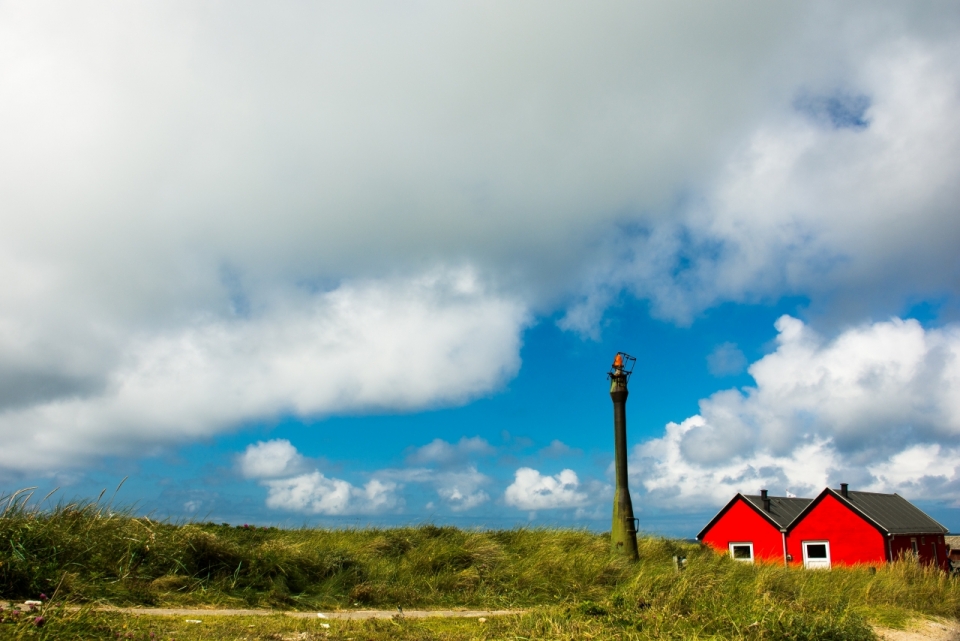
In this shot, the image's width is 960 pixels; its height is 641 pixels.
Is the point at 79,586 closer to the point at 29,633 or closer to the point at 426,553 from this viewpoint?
the point at 29,633

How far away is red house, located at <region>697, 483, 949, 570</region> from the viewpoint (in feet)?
116

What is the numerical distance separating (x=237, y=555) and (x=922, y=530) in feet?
134

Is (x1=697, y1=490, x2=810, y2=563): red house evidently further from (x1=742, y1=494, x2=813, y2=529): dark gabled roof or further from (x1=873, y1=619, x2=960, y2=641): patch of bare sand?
(x1=873, y1=619, x2=960, y2=641): patch of bare sand

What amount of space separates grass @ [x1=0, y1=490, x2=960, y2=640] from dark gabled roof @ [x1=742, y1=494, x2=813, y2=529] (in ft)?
72.4

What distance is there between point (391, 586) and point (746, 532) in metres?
33.4

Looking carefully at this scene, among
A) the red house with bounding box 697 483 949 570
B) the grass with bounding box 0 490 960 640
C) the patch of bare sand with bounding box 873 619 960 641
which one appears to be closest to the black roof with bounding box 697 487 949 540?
the red house with bounding box 697 483 949 570

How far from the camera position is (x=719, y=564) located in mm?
17391

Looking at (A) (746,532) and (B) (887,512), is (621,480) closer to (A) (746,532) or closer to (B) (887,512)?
(A) (746,532)

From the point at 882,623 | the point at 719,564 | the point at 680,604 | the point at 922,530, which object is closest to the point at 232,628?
the point at 680,604

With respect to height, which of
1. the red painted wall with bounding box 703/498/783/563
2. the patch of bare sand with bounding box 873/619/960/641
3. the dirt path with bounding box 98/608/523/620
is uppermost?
the red painted wall with bounding box 703/498/783/563

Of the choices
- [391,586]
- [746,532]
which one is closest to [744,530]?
[746,532]

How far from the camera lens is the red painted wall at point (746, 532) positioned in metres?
38.1

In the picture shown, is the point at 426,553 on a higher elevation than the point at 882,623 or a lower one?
higher

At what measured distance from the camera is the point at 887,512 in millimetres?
38562
